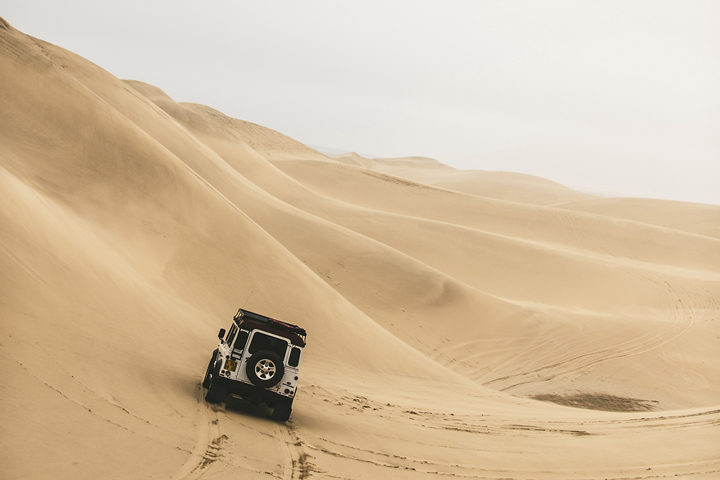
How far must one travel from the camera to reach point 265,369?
7.18 metres

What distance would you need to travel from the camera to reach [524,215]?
4150cm

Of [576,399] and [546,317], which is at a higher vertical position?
[546,317]

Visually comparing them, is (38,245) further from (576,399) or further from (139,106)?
(139,106)

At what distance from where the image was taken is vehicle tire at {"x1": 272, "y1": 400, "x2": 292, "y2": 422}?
7273 millimetres

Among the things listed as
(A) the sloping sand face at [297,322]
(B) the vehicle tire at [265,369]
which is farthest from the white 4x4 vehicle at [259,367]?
(A) the sloping sand face at [297,322]

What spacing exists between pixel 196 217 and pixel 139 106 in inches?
682

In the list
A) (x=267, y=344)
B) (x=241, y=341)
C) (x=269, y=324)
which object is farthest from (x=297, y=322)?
(x=241, y=341)

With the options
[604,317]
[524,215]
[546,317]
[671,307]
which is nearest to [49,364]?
[546,317]

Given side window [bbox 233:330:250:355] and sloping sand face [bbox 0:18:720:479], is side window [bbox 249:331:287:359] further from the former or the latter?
sloping sand face [bbox 0:18:720:479]

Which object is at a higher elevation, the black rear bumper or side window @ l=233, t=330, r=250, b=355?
side window @ l=233, t=330, r=250, b=355

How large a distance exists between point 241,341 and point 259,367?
0.43m

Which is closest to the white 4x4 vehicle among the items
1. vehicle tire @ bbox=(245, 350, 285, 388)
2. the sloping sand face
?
vehicle tire @ bbox=(245, 350, 285, 388)

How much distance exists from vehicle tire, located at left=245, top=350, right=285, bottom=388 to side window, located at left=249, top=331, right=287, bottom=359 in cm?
18

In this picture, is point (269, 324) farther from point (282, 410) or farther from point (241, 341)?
point (282, 410)
